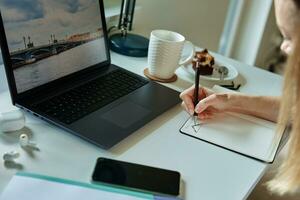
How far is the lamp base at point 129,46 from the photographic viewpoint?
122 cm

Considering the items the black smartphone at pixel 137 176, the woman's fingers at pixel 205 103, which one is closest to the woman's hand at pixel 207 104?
the woman's fingers at pixel 205 103

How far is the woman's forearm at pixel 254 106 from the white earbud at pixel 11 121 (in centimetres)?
50

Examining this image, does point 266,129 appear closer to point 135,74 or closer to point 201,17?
point 135,74

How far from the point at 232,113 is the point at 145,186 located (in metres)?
0.38

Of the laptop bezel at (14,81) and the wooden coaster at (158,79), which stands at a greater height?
the laptop bezel at (14,81)

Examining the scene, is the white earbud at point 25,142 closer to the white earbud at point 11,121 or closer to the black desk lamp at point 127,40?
the white earbud at point 11,121

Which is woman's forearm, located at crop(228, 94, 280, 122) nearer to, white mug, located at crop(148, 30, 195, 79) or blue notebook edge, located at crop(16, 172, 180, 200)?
white mug, located at crop(148, 30, 195, 79)

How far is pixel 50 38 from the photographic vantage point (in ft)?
2.98

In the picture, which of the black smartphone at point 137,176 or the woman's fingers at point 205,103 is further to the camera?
the woman's fingers at point 205,103

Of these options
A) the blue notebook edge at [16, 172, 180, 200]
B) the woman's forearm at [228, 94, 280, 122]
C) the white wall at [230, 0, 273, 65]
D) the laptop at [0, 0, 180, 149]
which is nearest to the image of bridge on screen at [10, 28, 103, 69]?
the laptop at [0, 0, 180, 149]

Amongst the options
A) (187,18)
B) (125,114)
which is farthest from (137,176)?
(187,18)

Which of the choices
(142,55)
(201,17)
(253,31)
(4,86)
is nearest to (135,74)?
(142,55)

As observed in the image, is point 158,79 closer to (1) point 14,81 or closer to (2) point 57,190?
(1) point 14,81

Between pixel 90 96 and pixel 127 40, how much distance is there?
0.39 meters
